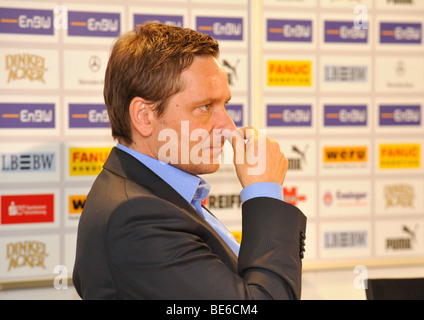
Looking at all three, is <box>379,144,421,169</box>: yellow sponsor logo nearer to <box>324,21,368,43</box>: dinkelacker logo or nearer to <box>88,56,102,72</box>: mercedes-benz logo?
<box>324,21,368,43</box>: dinkelacker logo

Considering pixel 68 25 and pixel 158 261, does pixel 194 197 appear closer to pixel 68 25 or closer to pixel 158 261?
pixel 158 261

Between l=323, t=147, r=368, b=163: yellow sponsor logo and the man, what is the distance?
4.92ft

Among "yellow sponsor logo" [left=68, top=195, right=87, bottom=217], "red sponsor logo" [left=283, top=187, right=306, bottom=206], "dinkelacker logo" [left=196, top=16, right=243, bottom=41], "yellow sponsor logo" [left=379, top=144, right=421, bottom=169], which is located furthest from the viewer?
"yellow sponsor logo" [left=379, top=144, right=421, bottom=169]

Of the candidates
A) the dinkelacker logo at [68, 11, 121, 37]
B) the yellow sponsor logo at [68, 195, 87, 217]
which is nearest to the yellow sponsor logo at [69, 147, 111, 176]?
the yellow sponsor logo at [68, 195, 87, 217]

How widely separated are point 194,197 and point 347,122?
64.7 inches

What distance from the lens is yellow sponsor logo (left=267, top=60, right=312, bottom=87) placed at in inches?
104

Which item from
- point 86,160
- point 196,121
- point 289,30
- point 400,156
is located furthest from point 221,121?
point 400,156

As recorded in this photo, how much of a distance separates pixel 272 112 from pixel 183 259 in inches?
68.6

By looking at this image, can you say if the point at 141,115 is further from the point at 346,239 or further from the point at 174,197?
the point at 346,239

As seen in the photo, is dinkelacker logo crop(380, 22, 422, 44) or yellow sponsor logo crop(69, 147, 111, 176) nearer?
yellow sponsor logo crop(69, 147, 111, 176)

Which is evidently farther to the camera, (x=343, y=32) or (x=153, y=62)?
(x=343, y=32)

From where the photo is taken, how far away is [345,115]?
108 inches

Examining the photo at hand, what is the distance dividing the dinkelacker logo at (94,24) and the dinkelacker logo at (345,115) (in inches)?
44.9
